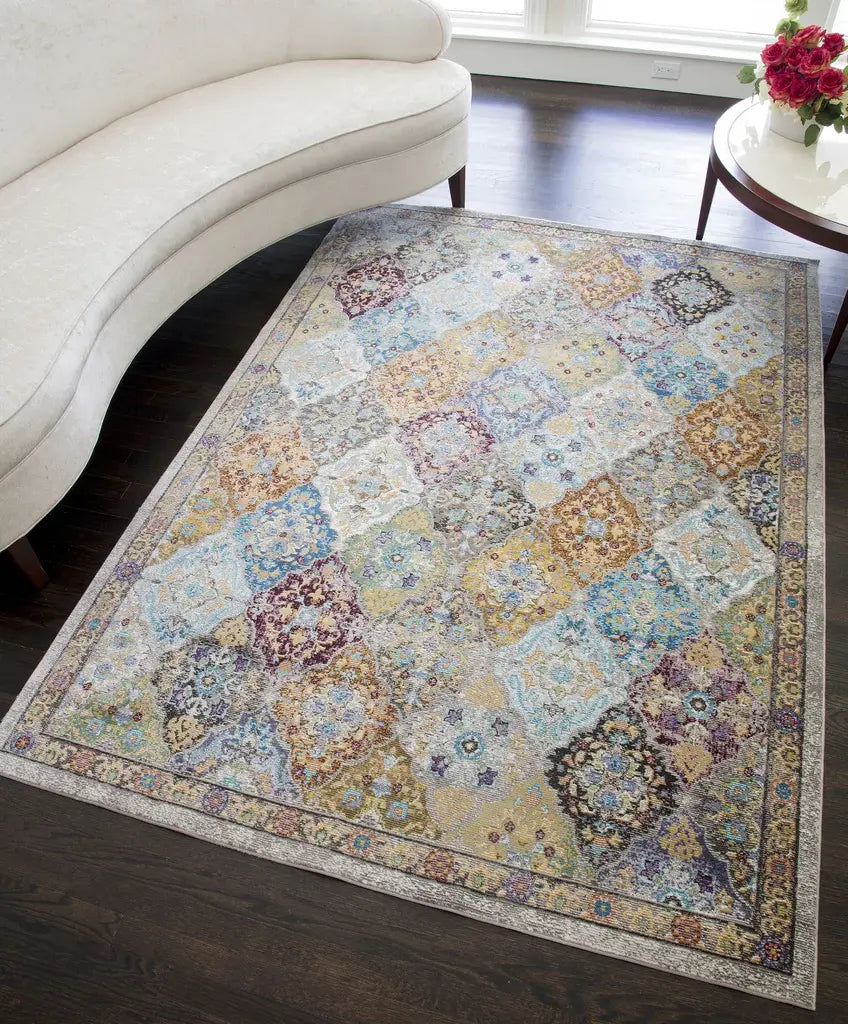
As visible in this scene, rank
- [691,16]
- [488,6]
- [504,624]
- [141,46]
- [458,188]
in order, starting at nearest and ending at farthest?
[504,624] < [141,46] < [458,188] < [691,16] < [488,6]

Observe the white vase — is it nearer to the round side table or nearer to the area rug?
the round side table

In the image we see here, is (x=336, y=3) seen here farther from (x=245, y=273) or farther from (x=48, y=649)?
(x=48, y=649)

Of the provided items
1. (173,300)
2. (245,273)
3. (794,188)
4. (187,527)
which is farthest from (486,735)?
(245,273)

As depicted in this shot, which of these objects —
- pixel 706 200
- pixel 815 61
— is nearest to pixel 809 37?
pixel 815 61

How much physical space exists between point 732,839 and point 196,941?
993 mm

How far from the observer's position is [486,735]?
1673 millimetres

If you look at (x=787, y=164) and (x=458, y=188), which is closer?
(x=787, y=164)

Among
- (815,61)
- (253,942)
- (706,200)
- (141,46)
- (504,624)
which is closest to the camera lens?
(253,942)

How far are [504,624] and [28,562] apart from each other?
1118 mm

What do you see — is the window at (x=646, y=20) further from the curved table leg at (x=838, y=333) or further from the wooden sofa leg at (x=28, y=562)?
the wooden sofa leg at (x=28, y=562)

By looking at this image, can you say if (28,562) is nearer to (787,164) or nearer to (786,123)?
(787,164)

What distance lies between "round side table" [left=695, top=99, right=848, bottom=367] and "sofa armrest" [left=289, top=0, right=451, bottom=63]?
3.29ft

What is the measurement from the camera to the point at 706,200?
265cm

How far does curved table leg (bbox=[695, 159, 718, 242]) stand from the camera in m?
2.54
